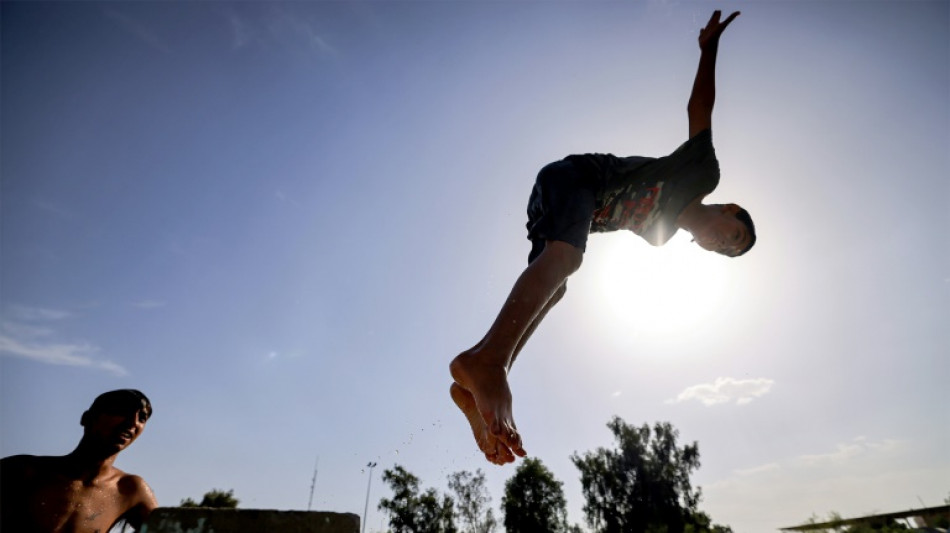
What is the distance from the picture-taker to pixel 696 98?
284 cm

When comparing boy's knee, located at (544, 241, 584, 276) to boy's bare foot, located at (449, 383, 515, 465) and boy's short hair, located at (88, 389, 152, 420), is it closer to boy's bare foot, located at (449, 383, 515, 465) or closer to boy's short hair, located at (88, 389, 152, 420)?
boy's bare foot, located at (449, 383, 515, 465)

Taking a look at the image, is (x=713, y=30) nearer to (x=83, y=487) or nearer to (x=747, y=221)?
(x=747, y=221)

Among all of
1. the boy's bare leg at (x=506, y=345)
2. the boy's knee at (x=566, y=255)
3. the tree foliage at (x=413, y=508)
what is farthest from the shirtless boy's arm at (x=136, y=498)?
the tree foliage at (x=413, y=508)

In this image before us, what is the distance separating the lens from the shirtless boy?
2.28 m

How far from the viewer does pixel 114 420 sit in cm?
279

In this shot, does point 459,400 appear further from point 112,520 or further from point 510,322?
point 112,520

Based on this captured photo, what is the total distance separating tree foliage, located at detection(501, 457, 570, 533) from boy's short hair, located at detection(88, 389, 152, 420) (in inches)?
1870

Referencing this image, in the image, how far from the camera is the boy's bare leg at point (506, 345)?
6.08 ft

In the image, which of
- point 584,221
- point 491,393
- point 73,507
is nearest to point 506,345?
point 491,393

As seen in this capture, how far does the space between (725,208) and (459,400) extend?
2.36 meters

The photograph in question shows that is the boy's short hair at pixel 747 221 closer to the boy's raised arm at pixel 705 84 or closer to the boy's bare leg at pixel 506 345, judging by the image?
the boy's raised arm at pixel 705 84

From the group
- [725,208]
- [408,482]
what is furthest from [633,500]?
A: [725,208]

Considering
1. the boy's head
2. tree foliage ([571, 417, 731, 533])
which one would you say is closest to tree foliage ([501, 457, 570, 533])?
tree foliage ([571, 417, 731, 533])

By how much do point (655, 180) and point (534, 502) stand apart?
48.7 m
